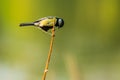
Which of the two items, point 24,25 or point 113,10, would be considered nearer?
point 24,25

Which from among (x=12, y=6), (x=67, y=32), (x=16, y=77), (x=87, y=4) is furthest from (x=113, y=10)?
(x=16, y=77)

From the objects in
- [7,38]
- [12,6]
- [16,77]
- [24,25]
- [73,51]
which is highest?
[12,6]

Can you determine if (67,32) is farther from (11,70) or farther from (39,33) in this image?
(11,70)

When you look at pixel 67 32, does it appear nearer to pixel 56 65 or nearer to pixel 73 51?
pixel 73 51

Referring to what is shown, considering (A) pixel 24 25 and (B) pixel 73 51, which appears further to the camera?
(B) pixel 73 51

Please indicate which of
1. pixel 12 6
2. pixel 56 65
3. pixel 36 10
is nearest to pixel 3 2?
pixel 12 6

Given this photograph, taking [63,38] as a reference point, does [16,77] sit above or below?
below
